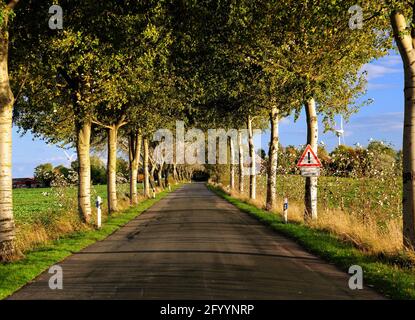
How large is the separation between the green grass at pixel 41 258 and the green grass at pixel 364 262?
6.79 metres

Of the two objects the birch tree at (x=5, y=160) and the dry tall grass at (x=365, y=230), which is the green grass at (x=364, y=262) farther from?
the birch tree at (x=5, y=160)

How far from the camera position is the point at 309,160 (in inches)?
790

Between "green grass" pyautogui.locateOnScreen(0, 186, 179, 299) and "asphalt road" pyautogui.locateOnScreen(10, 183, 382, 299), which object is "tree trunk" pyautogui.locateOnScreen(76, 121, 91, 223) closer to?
"green grass" pyautogui.locateOnScreen(0, 186, 179, 299)

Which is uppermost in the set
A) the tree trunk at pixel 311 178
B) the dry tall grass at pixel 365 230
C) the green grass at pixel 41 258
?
the tree trunk at pixel 311 178

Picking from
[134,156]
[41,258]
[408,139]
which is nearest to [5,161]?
[41,258]

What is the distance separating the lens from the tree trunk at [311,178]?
21.6 metres

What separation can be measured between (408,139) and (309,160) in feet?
A: 26.6

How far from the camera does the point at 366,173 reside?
17859mm

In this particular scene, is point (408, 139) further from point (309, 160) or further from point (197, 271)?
point (309, 160)

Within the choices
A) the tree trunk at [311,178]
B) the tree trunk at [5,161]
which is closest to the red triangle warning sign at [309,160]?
the tree trunk at [311,178]

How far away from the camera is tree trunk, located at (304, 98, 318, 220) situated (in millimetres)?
21594

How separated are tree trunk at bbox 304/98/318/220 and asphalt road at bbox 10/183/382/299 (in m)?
3.84

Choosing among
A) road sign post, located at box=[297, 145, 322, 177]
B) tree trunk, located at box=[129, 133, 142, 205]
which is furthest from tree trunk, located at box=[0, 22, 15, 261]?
tree trunk, located at box=[129, 133, 142, 205]

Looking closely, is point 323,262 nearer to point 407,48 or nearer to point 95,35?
point 407,48
